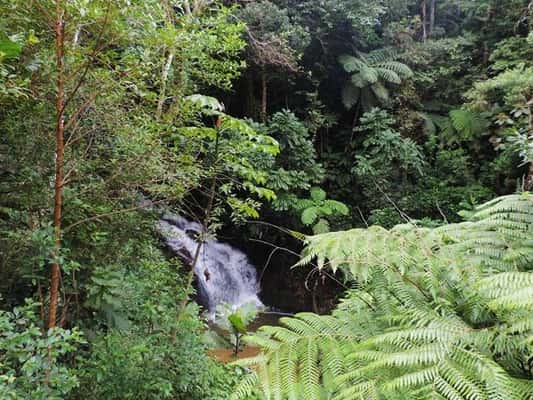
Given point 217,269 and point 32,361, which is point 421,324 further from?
point 217,269

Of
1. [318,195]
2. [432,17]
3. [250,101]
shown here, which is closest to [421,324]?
[318,195]

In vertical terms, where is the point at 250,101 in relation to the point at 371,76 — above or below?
below

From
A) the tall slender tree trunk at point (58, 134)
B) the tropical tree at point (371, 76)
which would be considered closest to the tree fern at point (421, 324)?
the tall slender tree trunk at point (58, 134)

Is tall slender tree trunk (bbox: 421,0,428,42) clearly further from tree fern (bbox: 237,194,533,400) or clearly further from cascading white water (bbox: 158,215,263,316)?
tree fern (bbox: 237,194,533,400)

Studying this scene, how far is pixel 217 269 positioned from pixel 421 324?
536 centimetres

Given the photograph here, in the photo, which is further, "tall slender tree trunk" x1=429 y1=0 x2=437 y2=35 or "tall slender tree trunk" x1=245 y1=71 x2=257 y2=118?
"tall slender tree trunk" x1=429 y1=0 x2=437 y2=35

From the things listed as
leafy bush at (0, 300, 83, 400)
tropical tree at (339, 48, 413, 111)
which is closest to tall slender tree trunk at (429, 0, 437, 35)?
tropical tree at (339, 48, 413, 111)

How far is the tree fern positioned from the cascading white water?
4286mm

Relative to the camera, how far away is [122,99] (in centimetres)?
186

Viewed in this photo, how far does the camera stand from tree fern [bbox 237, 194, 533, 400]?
3.07ft

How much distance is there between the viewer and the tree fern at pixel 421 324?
937 millimetres

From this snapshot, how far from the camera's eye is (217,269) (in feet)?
20.4

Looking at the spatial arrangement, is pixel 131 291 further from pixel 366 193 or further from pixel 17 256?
pixel 366 193

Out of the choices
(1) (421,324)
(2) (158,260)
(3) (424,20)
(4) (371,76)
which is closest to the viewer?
(1) (421,324)
